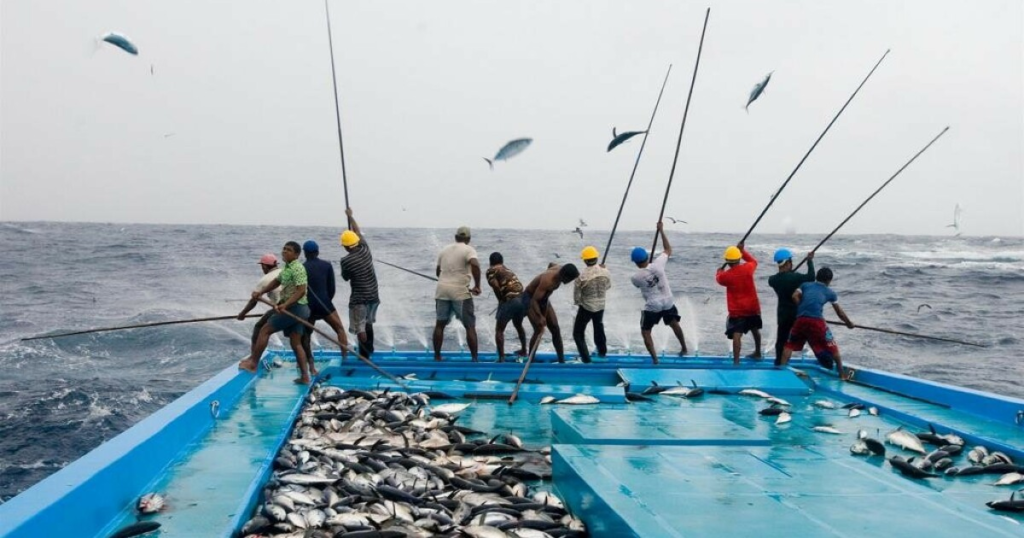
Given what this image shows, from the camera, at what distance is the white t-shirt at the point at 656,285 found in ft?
38.4

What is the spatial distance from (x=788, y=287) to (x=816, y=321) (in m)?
0.80

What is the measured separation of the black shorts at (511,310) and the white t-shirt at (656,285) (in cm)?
173

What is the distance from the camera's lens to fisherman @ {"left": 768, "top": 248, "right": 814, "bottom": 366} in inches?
449

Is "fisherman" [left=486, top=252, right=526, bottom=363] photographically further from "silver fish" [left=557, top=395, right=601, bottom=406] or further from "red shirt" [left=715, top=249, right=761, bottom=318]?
"red shirt" [left=715, top=249, right=761, bottom=318]

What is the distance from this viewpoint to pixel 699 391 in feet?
32.1

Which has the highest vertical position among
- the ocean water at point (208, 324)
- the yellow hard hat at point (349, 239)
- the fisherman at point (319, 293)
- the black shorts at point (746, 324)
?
the yellow hard hat at point (349, 239)

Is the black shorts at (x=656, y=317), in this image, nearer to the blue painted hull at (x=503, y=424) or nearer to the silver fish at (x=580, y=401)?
the blue painted hull at (x=503, y=424)

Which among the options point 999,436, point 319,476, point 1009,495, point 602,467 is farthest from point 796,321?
point 319,476

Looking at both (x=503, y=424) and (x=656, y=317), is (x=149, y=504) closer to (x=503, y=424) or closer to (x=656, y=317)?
(x=503, y=424)

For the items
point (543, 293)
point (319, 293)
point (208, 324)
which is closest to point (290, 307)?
point (319, 293)

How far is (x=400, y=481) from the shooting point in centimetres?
601

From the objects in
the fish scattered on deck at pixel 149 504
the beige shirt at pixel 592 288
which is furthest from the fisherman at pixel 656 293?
the fish scattered on deck at pixel 149 504

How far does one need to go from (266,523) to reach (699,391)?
6021 mm

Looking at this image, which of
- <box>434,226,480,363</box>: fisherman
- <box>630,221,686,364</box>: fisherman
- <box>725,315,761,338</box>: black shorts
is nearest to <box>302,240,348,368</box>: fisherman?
<box>434,226,480,363</box>: fisherman
